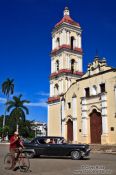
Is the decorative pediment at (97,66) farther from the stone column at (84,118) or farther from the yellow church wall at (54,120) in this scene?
the yellow church wall at (54,120)

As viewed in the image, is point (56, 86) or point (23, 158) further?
point (56, 86)

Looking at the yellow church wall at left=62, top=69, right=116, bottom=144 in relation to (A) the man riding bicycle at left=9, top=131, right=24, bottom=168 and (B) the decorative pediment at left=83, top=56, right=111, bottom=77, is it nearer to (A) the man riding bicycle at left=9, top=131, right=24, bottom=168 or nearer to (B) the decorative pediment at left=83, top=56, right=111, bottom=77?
(B) the decorative pediment at left=83, top=56, right=111, bottom=77

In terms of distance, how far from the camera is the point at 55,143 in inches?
806

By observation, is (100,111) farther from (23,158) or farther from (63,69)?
(23,158)

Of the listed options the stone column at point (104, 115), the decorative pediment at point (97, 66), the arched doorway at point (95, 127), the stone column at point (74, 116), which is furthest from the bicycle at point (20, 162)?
the stone column at point (74, 116)

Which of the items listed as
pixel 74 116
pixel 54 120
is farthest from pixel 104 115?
pixel 54 120

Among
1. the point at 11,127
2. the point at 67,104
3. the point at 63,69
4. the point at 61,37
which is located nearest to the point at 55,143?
the point at 67,104

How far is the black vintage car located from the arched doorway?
19240 millimetres

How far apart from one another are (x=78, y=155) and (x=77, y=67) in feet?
107

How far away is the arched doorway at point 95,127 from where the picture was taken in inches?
1551

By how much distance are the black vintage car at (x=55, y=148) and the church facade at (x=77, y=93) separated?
58.0 feet

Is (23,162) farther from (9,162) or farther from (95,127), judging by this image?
(95,127)

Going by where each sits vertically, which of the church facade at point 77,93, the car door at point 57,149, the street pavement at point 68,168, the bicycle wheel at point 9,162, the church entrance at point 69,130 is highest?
the church facade at point 77,93

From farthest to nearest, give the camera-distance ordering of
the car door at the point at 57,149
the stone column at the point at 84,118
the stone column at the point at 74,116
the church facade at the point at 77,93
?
the stone column at the point at 74,116, the stone column at the point at 84,118, the church facade at the point at 77,93, the car door at the point at 57,149
